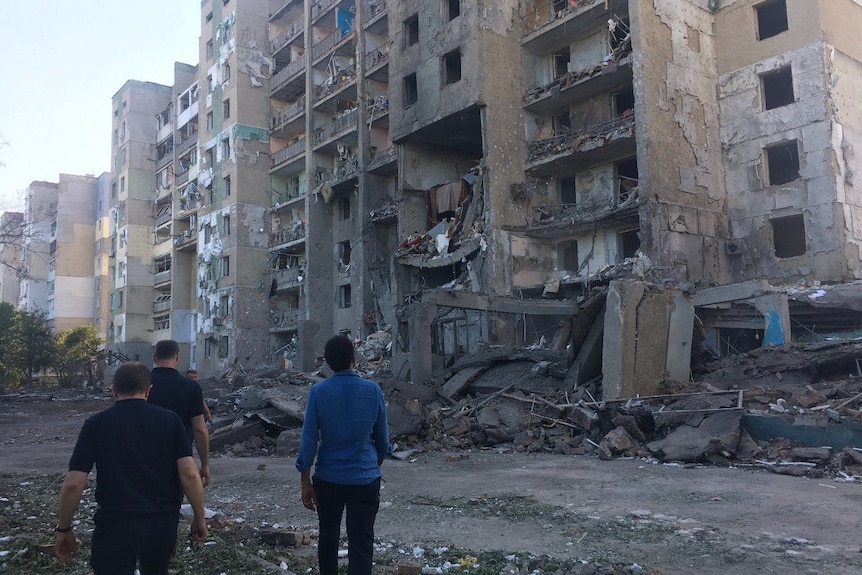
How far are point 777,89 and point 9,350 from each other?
4459cm

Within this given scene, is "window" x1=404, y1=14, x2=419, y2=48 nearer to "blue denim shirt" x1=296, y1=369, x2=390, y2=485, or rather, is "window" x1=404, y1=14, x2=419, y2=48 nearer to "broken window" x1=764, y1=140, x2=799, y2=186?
"broken window" x1=764, y1=140, x2=799, y2=186

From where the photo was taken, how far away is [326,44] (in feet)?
119

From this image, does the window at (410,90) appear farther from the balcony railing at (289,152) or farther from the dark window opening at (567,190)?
the balcony railing at (289,152)

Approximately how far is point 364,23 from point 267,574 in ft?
105

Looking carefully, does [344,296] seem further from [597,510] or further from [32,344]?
[597,510]

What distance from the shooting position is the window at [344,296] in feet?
117

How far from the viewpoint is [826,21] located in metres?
21.8

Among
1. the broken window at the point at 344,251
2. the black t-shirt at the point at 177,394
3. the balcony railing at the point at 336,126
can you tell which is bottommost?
the black t-shirt at the point at 177,394

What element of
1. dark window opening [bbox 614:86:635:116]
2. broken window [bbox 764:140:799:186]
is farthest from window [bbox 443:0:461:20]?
broken window [bbox 764:140:799:186]

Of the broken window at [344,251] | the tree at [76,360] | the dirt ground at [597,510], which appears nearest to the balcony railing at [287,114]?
the broken window at [344,251]

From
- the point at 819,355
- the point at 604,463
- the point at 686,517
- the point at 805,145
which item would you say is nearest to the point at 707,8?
the point at 805,145

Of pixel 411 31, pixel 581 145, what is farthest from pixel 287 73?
pixel 581 145

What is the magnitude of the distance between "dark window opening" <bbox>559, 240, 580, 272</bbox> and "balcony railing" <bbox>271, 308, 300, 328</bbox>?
57.7ft

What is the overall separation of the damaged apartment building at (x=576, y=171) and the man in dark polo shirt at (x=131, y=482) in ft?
34.0
